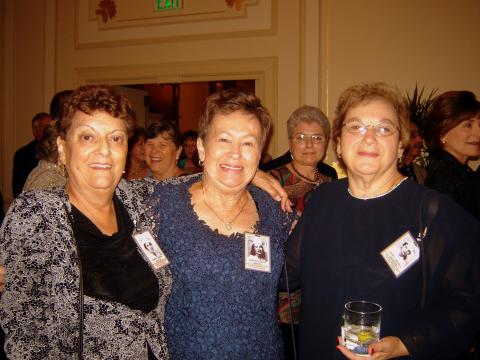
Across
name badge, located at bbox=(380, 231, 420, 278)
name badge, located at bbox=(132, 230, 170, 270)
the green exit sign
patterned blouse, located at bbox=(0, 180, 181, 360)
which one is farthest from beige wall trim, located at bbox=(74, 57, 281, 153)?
patterned blouse, located at bbox=(0, 180, 181, 360)

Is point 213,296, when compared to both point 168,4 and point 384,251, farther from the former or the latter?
point 168,4

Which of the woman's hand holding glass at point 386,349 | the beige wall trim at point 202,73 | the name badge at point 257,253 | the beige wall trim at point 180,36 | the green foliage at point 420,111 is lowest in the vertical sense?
the woman's hand holding glass at point 386,349

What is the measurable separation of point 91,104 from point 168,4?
5676mm

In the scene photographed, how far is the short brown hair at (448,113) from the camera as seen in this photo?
3.06 meters

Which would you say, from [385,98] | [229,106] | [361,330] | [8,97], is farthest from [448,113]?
[8,97]

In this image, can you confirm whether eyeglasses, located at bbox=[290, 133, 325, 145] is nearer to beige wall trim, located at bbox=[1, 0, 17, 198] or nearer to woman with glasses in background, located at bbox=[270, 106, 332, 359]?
woman with glasses in background, located at bbox=[270, 106, 332, 359]

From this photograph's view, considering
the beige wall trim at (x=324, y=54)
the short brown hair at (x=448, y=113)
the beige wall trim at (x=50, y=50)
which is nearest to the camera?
the short brown hair at (x=448, y=113)

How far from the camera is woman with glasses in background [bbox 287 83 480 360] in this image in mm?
1582

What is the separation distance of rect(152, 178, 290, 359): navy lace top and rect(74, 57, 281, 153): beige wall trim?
4399 mm

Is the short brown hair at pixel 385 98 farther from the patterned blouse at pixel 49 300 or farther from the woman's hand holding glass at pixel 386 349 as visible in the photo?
the patterned blouse at pixel 49 300

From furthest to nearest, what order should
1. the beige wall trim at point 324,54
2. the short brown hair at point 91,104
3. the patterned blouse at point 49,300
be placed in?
the beige wall trim at point 324,54
the short brown hair at point 91,104
the patterned blouse at point 49,300

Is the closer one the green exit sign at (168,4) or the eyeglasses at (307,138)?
the eyeglasses at (307,138)

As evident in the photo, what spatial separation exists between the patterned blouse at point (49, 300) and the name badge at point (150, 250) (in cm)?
23

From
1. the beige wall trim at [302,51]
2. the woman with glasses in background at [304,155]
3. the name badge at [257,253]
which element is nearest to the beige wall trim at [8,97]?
the beige wall trim at [302,51]
